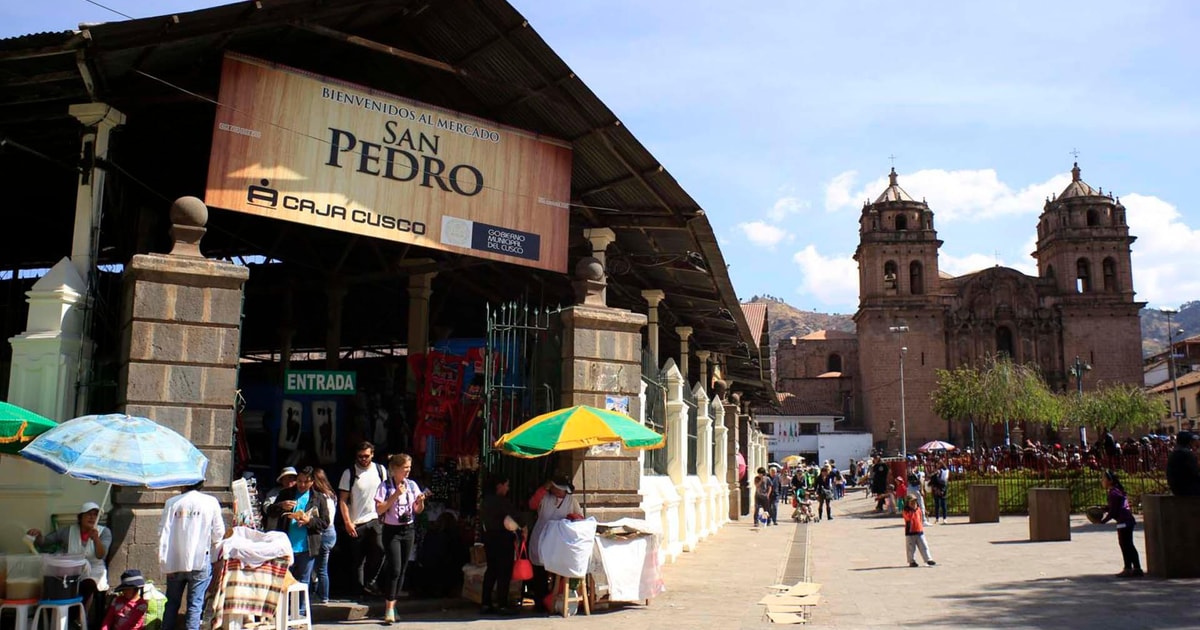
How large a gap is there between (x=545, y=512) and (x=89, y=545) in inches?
158

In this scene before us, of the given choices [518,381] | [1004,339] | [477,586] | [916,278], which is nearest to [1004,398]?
[916,278]

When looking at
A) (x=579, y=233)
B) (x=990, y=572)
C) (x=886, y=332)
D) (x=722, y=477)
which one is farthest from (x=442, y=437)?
(x=886, y=332)

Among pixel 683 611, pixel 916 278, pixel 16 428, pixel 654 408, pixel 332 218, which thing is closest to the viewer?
pixel 16 428

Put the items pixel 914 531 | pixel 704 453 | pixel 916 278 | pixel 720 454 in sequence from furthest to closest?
1. pixel 916 278
2. pixel 720 454
3. pixel 704 453
4. pixel 914 531

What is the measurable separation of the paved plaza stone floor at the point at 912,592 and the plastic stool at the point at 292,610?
0.71 metres

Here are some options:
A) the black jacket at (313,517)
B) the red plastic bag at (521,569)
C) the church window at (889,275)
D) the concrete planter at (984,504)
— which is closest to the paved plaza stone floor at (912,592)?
the red plastic bag at (521,569)

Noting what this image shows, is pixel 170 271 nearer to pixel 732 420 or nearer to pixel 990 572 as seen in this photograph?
pixel 990 572

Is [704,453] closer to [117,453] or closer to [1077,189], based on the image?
[117,453]

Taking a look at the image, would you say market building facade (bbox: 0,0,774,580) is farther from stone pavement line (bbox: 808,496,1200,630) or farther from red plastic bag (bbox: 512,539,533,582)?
stone pavement line (bbox: 808,496,1200,630)

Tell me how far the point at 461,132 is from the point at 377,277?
6.05 m

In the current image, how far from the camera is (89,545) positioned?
7859 mm

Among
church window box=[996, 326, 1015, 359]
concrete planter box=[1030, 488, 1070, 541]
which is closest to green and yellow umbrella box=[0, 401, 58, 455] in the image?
concrete planter box=[1030, 488, 1070, 541]

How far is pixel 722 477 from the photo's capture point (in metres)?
23.7

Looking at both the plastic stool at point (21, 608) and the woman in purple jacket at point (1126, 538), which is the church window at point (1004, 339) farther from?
the plastic stool at point (21, 608)
